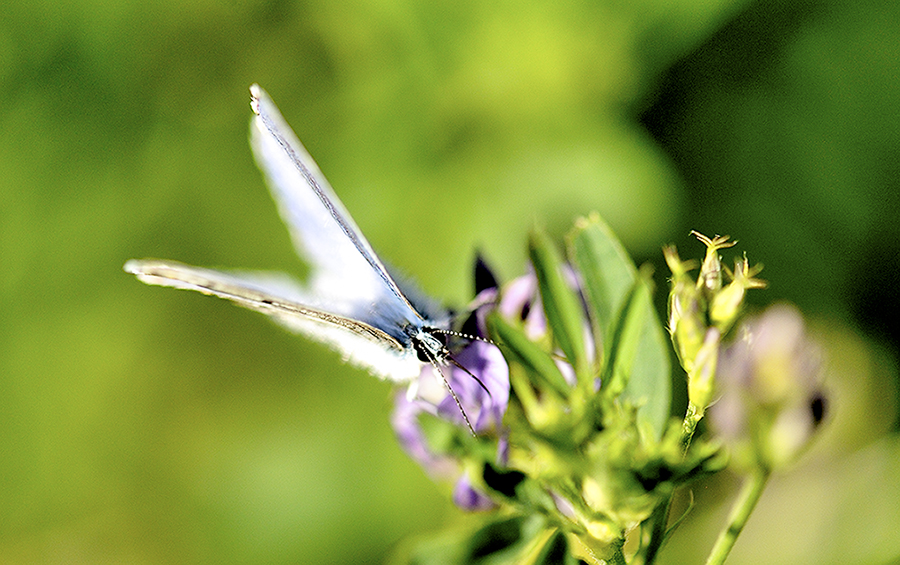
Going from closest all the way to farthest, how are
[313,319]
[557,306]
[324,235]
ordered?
[557,306], [313,319], [324,235]

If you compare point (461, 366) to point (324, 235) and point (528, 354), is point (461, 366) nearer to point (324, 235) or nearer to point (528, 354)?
point (528, 354)

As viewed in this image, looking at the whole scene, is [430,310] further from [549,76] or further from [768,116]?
[768,116]

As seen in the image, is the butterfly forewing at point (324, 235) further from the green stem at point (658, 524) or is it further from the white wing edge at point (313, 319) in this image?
the green stem at point (658, 524)

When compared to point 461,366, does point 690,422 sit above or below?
below

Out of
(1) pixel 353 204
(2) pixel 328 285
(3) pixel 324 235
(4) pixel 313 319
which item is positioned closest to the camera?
(4) pixel 313 319

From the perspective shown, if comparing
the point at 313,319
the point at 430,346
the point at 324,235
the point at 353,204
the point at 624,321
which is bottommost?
the point at 624,321

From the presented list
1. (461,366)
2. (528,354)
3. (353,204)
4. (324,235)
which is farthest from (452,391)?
(353,204)

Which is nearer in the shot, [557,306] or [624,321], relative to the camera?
[624,321]
